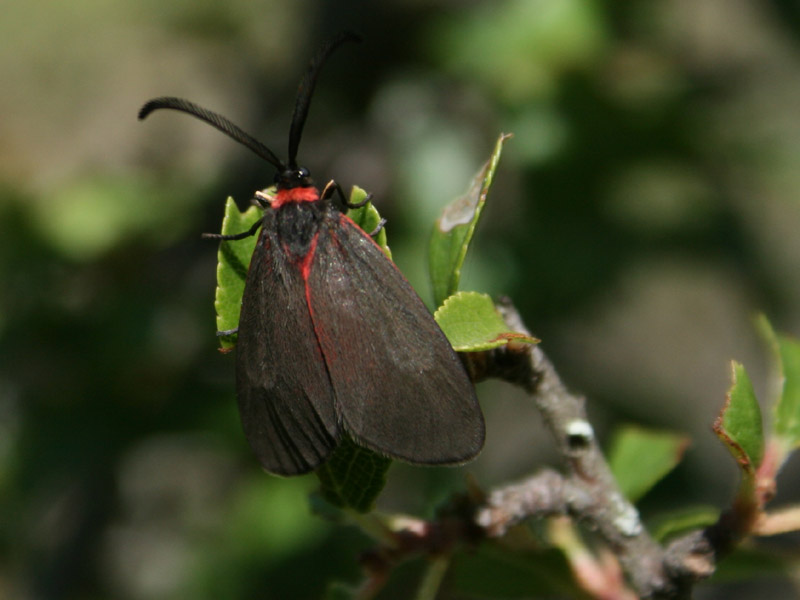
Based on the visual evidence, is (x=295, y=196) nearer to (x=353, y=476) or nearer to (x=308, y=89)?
(x=308, y=89)

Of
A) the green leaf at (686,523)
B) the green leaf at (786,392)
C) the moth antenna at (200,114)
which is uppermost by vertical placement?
the moth antenna at (200,114)

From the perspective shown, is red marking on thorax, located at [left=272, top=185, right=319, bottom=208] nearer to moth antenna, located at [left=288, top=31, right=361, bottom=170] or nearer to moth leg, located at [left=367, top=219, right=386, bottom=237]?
moth antenna, located at [left=288, top=31, right=361, bottom=170]

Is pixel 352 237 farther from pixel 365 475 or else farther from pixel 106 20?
pixel 106 20

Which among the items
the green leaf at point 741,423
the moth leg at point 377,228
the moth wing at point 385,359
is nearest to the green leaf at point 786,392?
the green leaf at point 741,423

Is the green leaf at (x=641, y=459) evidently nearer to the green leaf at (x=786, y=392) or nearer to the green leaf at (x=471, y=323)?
the green leaf at (x=786, y=392)

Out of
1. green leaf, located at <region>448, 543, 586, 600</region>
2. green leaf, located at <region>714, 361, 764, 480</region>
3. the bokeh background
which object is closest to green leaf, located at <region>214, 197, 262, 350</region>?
green leaf, located at <region>448, 543, 586, 600</region>

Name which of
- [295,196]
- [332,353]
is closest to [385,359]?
[332,353]

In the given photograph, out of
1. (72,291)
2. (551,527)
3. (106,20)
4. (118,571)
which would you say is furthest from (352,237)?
(106,20)
